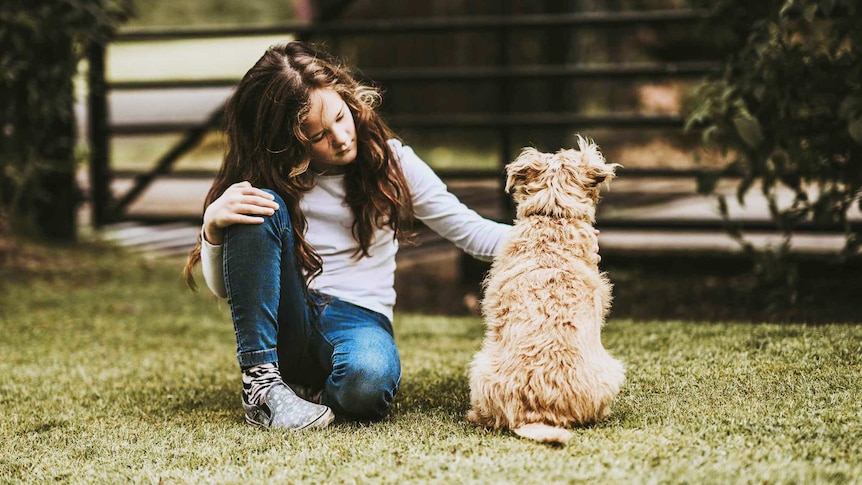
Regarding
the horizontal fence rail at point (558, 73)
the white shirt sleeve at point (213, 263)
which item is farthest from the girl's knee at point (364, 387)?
the horizontal fence rail at point (558, 73)

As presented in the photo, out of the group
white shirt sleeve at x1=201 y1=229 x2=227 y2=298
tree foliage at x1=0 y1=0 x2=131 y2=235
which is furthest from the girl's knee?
tree foliage at x1=0 y1=0 x2=131 y2=235

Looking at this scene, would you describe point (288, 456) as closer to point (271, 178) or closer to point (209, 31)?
point (271, 178)

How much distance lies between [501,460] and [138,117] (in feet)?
25.5

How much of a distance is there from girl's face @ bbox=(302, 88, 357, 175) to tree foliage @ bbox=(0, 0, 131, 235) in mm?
2998

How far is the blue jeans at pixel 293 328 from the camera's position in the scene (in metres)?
2.47

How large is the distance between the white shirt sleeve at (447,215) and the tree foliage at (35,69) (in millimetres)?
3018

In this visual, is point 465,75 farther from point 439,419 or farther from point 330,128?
point 439,419

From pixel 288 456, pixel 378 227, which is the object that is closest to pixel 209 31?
pixel 378 227

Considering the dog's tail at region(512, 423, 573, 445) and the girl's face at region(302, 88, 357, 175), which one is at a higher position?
the girl's face at region(302, 88, 357, 175)

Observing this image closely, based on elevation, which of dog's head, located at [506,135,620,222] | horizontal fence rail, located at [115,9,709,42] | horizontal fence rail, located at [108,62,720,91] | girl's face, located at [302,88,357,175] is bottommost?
dog's head, located at [506,135,620,222]

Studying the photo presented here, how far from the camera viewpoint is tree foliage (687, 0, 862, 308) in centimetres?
345

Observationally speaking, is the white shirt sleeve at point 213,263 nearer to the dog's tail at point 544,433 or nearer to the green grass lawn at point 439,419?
the green grass lawn at point 439,419

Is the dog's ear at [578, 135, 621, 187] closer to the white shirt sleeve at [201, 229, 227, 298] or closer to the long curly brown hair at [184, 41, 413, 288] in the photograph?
the long curly brown hair at [184, 41, 413, 288]

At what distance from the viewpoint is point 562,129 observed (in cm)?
546
